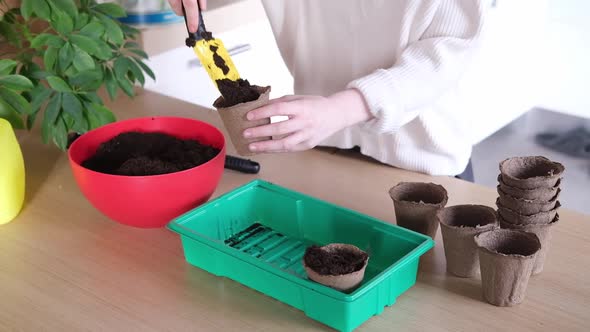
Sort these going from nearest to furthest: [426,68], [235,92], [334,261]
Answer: [334,261] → [235,92] → [426,68]

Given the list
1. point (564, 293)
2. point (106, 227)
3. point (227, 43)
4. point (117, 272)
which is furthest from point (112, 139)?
point (227, 43)

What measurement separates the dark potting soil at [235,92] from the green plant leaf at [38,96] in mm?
390

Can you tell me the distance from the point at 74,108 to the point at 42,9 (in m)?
0.17

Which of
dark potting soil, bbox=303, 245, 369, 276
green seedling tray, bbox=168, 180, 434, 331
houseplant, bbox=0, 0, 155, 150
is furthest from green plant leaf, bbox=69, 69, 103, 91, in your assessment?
dark potting soil, bbox=303, 245, 369, 276

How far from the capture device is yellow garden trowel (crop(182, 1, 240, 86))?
975 mm

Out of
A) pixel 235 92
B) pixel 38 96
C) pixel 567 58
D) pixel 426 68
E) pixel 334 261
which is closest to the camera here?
pixel 334 261

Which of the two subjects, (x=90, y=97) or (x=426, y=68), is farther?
(x=90, y=97)

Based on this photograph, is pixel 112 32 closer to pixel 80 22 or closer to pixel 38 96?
pixel 80 22

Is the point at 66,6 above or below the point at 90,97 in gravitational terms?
above

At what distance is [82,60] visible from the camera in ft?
3.75

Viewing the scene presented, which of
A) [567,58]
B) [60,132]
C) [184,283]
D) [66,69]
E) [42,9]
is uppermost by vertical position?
[42,9]

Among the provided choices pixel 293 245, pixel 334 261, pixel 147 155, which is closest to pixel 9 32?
pixel 147 155

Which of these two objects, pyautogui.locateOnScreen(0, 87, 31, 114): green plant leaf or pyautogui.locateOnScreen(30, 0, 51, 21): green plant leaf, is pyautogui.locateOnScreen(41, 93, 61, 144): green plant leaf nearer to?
pyautogui.locateOnScreen(0, 87, 31, 114): green plant leaf

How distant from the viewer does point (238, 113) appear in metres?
0.92
